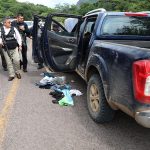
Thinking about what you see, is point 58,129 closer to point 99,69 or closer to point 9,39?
point 99,69

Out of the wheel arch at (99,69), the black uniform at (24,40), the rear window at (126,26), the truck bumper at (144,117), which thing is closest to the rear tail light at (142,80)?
the truck bumper at (144,117)

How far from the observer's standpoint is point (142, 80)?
13.8 ft

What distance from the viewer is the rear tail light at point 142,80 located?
13.6 ft

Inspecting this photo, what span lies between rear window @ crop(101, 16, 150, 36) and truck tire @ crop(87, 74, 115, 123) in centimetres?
105

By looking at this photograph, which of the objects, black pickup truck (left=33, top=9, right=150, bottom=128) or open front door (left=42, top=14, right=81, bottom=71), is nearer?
black pickup truck (left=33, top=9, right=150, bottom=128)

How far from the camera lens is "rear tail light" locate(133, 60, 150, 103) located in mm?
4156

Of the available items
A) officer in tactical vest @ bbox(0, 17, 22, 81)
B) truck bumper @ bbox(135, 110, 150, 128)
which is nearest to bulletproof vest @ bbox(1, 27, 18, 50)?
officer in tactical vest @ bbox(0, 17, 22, 81)

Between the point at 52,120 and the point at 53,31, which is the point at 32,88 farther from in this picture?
the point at 52,120

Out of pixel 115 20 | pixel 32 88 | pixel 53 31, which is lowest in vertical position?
pixel 32 88

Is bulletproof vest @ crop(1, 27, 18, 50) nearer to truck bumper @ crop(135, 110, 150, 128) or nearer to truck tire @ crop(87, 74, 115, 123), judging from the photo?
truck tire @ crop(87, 74, 115, 123)

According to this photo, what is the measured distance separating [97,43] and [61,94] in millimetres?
1627

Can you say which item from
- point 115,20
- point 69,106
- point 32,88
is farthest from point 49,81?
point 115,20

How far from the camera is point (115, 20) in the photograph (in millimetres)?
6820

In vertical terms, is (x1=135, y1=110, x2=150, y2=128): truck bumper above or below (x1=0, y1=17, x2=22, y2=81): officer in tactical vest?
above
